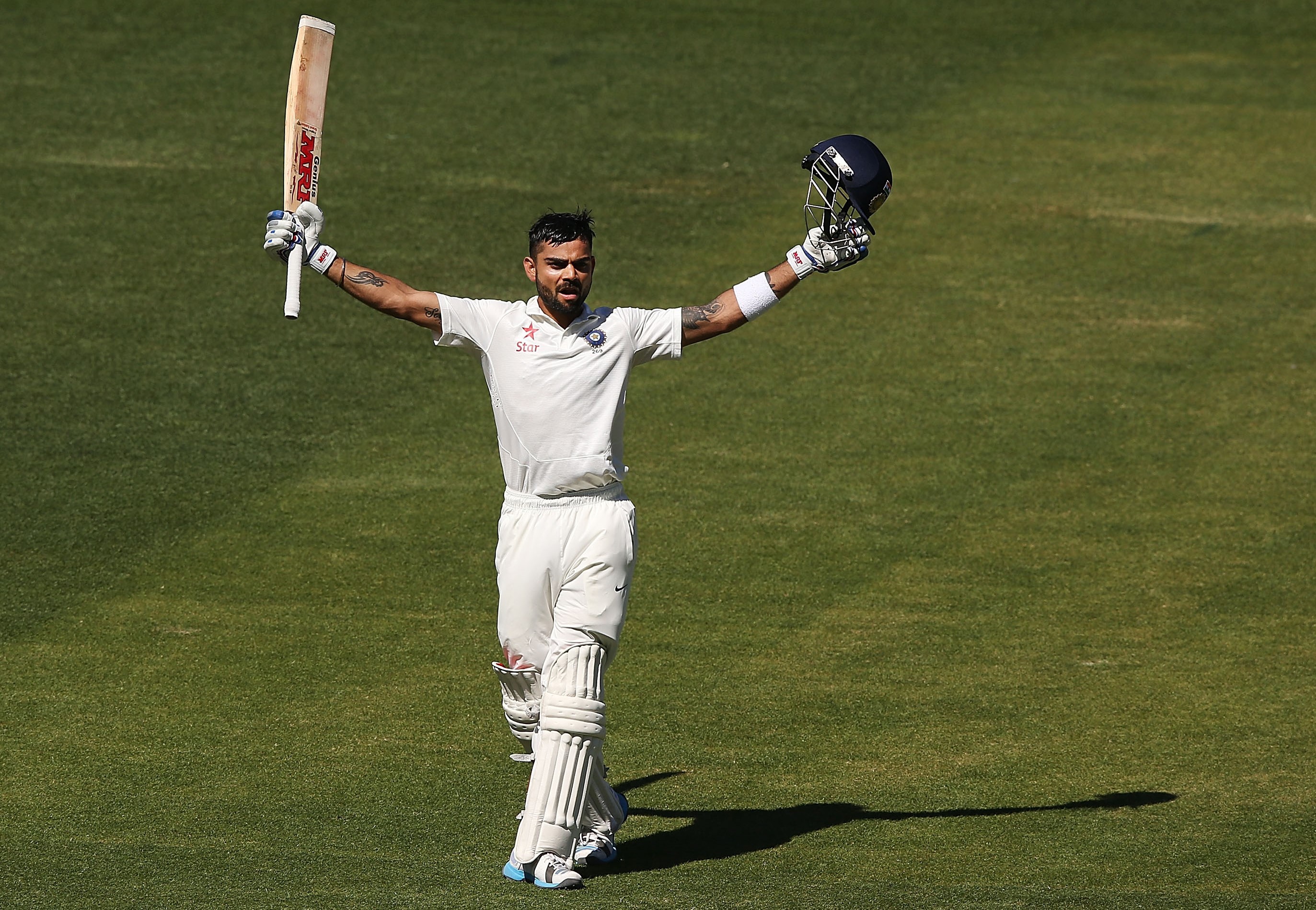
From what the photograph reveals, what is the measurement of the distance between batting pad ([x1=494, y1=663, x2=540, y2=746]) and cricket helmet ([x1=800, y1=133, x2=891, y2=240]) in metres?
2.28

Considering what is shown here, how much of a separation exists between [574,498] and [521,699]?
930 millimetres

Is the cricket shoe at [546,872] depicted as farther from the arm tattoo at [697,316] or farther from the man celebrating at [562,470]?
the arm tattoo at [697,316]

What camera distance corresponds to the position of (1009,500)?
13180 millimetres

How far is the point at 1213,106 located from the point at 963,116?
280 centimetres

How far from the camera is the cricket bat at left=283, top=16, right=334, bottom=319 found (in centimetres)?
865

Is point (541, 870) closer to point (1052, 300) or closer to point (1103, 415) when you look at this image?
point (1103, 415)

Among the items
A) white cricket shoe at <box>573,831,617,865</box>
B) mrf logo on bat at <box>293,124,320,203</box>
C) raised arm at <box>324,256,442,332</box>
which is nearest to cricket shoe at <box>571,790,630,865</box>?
white cricket shoe at <box>573,831,617,865</box>

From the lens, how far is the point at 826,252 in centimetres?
819

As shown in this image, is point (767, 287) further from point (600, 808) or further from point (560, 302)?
point (600, 808)

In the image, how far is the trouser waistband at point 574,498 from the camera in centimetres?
793

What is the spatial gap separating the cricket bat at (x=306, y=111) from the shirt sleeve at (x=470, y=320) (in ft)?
3.46

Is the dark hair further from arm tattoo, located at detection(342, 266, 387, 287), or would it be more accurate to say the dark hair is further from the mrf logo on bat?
the mrf logo on bat

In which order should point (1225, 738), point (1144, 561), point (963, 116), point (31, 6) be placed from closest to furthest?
point (1225, 738) < point (1144, 561) < point (963, 116) < point (31, 6)

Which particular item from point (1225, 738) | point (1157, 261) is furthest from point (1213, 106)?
point (1225, 738)
